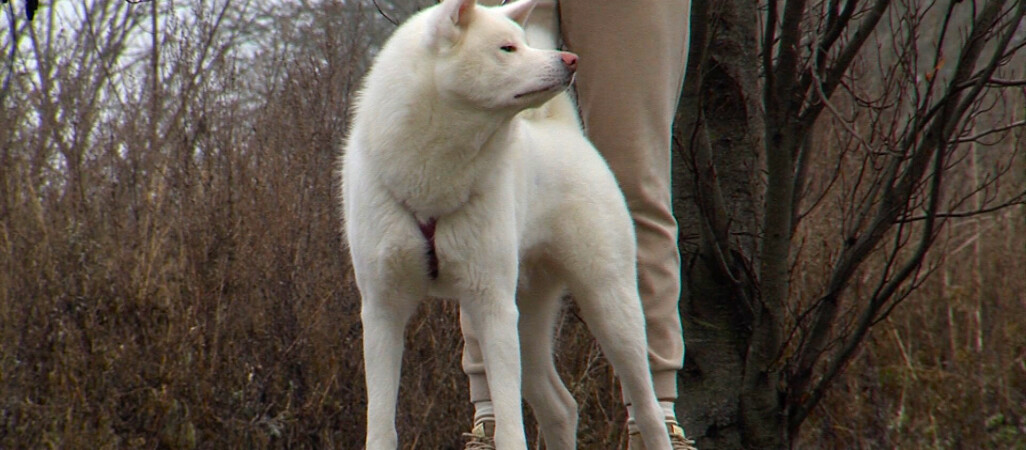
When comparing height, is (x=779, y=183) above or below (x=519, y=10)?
below

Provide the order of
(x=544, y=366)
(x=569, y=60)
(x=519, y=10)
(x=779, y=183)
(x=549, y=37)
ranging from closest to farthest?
(x=569, y=60), (x=519, y=10), (x=549, y=37), (x=544, y=366), (x=779, y=183)

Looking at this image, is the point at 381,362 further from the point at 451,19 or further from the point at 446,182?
the point at 451,19

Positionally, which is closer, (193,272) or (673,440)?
(673,440)

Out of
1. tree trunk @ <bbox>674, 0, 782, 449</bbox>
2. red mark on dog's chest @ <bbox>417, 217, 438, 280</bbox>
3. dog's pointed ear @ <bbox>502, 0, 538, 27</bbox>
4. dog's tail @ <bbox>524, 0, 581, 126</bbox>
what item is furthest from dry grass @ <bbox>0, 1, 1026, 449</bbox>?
dog's pointed ear @ <bbox>502, 0, 538, 27</bbox>

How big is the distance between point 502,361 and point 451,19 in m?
0.88

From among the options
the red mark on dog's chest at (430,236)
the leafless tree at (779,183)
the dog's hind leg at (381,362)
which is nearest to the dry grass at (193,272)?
the leafless tree at (779,183)

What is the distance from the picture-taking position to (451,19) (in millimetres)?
2701

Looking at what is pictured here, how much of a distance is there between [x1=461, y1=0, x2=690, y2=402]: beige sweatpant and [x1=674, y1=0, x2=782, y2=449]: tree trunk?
951mm

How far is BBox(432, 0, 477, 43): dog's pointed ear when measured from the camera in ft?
8.83

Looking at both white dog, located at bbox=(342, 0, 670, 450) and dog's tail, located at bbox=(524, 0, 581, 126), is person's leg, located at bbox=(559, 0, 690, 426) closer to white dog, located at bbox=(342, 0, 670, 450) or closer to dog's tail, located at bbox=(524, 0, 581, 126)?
dog's tail, located at bbox=(524, 0, 581, 126)

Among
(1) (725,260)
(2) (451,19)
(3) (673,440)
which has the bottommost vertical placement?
(3) (673,440)

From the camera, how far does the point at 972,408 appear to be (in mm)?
6414

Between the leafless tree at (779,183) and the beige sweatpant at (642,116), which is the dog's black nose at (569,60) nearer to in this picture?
the beige sweatpant at (642,116)

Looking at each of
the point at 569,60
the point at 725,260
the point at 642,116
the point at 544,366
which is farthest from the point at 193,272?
the point at 569,60
